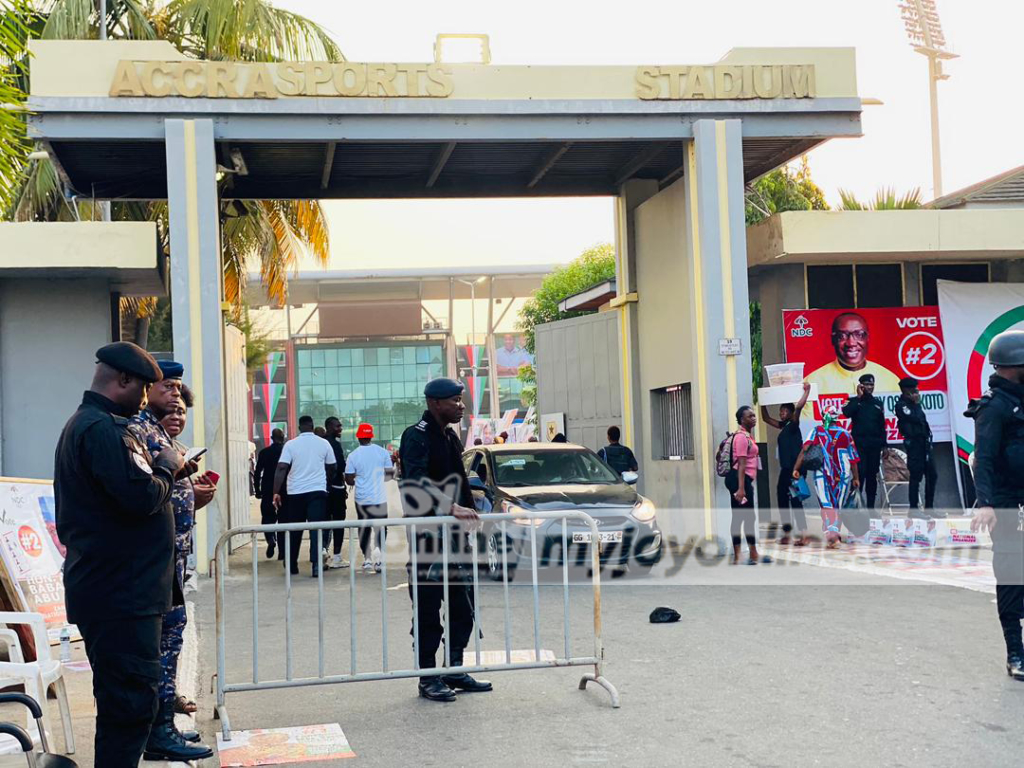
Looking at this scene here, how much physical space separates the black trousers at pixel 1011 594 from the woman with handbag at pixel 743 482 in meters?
6.06

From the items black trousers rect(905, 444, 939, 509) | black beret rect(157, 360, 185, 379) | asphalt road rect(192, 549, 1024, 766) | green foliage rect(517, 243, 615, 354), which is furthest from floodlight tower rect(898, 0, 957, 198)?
black beret rect(157, 360, 185, 379)

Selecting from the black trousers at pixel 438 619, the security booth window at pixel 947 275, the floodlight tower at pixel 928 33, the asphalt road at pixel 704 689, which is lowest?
the asphalt road at pixel 704 689

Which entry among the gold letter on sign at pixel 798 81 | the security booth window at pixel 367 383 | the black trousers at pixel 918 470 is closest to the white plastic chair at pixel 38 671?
the gold letter on sign at pixel 798 81

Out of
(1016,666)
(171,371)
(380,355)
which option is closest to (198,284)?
(171,371)

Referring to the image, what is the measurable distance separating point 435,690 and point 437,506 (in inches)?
43.2

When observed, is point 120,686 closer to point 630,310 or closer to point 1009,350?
point 1009,350

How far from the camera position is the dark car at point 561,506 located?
12.2m

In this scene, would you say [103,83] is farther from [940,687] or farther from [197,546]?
[940,687]

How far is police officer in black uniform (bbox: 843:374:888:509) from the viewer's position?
1546 cm

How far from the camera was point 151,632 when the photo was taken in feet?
15.0

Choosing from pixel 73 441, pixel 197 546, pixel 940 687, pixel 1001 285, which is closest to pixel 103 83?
pixel 197 546

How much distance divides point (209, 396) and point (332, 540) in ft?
8.89

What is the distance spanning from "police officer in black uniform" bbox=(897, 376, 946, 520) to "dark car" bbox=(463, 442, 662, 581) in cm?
481

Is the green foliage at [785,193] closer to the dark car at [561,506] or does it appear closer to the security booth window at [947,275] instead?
the security booth window at [947,275]
